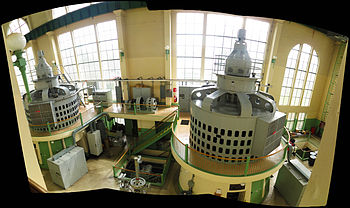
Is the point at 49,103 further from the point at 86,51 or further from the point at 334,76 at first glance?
the point at 334,76

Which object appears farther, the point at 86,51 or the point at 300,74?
the point at 86,51

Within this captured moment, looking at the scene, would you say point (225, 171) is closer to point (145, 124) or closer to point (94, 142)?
point (145, 124)

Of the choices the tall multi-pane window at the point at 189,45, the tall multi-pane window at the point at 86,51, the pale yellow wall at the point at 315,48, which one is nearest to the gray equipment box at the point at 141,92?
the tall multi-pane window at the point at 189,45

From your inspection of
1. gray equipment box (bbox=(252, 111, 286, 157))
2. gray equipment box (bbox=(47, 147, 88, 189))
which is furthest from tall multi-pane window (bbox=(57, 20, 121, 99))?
gray equipment box (bbox=(252, 111, 286, 157))

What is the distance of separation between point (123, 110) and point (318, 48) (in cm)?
845

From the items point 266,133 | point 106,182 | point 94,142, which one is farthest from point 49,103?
point 266,133

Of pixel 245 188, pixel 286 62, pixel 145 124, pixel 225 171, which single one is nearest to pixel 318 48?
pixel 286 62

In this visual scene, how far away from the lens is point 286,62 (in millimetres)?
4078

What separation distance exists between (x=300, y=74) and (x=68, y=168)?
8.47 m

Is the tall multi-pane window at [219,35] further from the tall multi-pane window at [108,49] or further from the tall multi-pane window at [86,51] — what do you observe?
the tall multi-pane window at [86,51]

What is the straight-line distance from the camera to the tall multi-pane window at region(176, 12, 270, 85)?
15.8 feet

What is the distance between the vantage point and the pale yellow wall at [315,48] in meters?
2.97

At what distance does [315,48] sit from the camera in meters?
3.32

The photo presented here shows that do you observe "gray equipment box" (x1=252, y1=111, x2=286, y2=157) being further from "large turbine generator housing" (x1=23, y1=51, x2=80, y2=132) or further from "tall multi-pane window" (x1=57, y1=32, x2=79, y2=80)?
"large turbine generator housing" (x1=23, y1=51, x2=80, y2=132)
